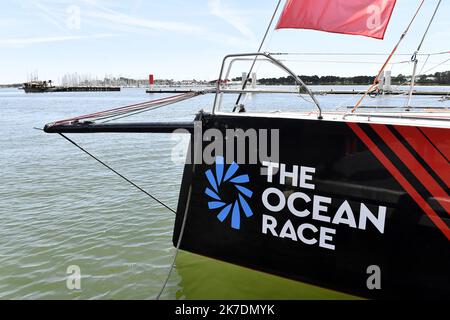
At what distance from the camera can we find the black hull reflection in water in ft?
10.6

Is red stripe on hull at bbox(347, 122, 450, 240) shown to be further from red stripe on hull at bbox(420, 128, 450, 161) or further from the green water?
the green water

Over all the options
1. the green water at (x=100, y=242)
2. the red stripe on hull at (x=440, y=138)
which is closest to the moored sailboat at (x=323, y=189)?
the red stripe on hull at (x=440, y=138)

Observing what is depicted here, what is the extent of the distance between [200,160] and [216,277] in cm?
173

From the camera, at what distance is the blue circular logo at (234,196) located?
4.06m

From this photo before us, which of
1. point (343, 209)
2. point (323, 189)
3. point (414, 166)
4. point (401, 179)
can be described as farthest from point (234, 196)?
point (414, 166)

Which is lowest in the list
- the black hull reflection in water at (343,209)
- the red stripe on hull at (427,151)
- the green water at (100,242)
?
the green water at (100,242)

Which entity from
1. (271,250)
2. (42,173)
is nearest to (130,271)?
(271,250)

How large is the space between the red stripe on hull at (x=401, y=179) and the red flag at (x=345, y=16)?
1048mm

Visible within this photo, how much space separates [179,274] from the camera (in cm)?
525

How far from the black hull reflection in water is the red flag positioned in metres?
1.02

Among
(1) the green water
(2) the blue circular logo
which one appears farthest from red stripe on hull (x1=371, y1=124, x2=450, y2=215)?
(1) the green water

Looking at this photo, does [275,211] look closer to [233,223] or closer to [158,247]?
[233,223]

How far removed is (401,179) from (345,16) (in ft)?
5.50

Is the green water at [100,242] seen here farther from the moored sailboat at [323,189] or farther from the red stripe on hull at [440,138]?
the red stripe on hull at [440,138]
